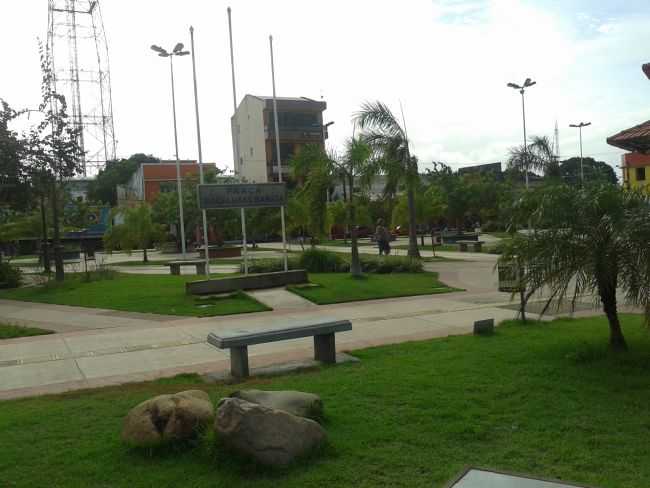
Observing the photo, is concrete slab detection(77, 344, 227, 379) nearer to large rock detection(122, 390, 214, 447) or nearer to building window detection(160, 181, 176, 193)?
large rock detection(122, 390, 214, 447)

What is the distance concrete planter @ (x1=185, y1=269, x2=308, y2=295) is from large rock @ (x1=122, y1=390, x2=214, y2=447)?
10.2 m

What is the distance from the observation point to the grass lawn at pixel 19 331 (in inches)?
438

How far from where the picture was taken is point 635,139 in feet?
42.8

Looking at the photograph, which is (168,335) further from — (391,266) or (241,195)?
(391,266)

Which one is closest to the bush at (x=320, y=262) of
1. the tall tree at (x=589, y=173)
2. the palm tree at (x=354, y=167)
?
the palm tree at (x=354, y=167)

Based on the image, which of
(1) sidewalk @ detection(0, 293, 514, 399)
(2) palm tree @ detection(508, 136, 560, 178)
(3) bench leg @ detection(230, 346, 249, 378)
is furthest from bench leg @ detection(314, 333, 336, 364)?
(2) palm tree @ detection(508, 136, 560, 178)

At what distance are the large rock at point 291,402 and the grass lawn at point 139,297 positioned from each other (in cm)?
769

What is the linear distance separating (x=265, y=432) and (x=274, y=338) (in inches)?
118

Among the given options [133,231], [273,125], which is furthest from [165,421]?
[273,125]

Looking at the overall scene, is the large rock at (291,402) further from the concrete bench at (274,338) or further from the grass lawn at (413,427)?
the concrete bench at (274,338)

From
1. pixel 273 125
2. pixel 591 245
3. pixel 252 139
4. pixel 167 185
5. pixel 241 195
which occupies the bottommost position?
pixel 591 245

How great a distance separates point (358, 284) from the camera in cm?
1634

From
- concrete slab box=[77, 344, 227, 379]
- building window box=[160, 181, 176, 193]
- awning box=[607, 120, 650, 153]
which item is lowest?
concrete slab box=[77, 344, 227, 379]

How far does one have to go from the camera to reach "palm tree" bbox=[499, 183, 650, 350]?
263 inches
